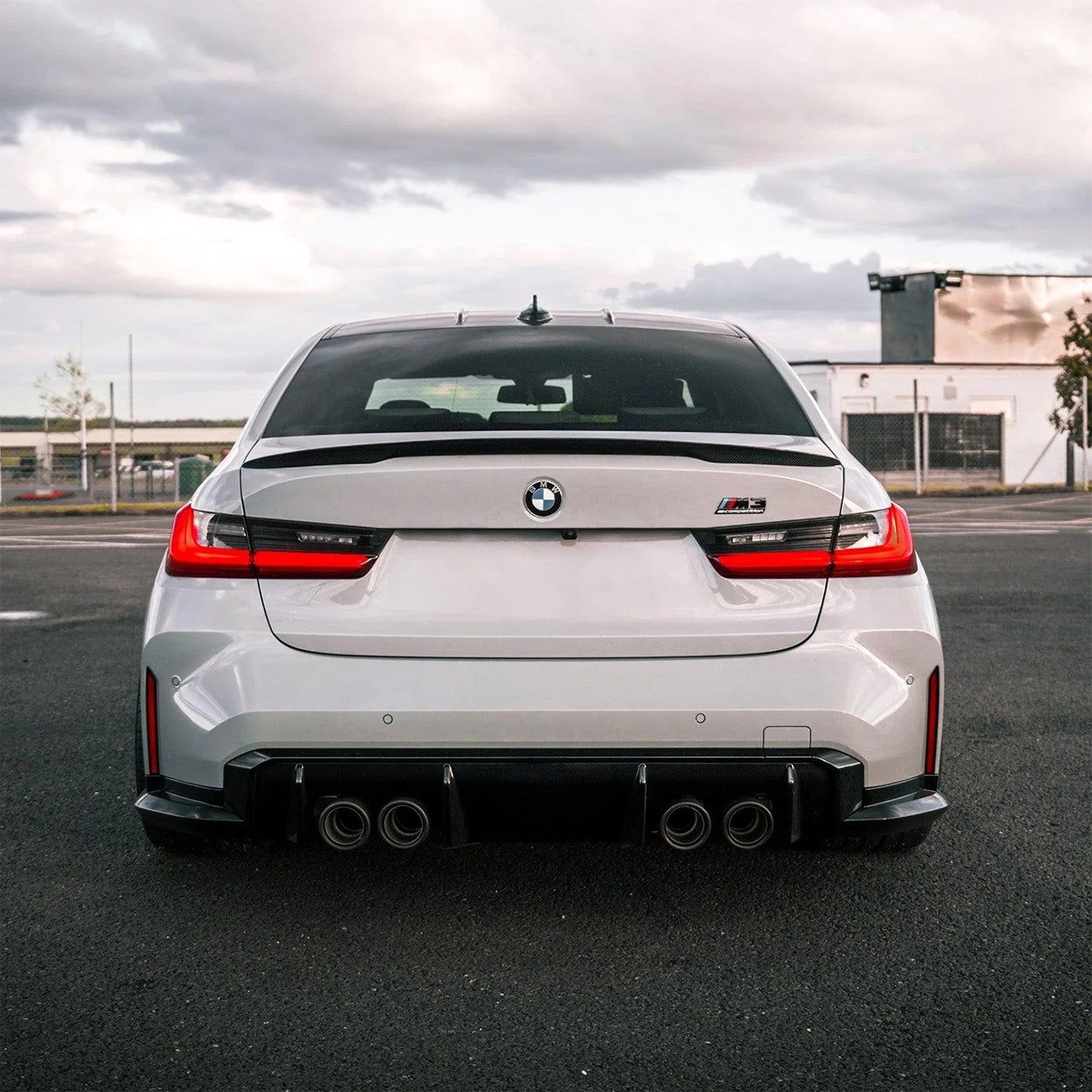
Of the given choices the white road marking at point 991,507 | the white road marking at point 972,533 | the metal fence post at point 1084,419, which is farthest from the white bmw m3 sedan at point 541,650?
the metal fence post at point 1084,419

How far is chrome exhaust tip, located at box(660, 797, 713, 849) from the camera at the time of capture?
10.6 feet

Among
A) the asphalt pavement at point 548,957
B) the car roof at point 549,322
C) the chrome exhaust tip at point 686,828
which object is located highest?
the car roof at point 549,322

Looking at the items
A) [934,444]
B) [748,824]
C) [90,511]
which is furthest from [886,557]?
[934,444]

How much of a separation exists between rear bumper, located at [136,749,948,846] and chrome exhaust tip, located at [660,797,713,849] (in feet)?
0.07

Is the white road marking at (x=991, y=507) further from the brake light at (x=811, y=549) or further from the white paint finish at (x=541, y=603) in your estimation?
the white paint finish at (x=541, y=603)

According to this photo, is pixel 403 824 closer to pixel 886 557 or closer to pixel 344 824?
pixel 344 824

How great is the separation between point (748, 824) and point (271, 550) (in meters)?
1.28

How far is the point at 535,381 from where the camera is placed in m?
4.25

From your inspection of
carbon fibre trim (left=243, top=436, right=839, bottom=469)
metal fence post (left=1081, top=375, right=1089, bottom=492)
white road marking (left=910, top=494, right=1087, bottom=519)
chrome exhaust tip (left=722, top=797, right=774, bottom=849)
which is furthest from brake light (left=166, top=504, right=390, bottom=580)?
metal fence post (left=1081, top=375, right=1089, bottom=492)

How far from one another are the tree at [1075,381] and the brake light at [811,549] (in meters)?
38.8

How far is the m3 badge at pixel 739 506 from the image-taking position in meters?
3.21

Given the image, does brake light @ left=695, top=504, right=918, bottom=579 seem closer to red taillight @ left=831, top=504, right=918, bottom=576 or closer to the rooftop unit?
red taillight @ left=831, top=504, right=918, bottom=576

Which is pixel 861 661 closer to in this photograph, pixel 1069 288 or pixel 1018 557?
pixel 1018 557

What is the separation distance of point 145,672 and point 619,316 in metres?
2.00
